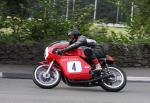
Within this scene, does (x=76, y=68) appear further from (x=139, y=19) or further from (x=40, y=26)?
(x=139, y=19)

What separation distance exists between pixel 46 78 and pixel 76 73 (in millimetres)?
691

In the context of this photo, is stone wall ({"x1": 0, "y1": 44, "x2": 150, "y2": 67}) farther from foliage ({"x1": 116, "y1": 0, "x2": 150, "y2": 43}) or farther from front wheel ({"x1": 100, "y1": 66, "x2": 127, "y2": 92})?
front wheel ({"x1": 100, "y1": 66, "x2": 127, "y2": 92})

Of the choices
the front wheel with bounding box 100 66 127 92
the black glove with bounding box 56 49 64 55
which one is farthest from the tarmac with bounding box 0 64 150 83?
the front wheel with bounding box 100 66 127 92

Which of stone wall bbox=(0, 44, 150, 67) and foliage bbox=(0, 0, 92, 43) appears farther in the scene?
foliage bbox=(0, 0, 92, 43)

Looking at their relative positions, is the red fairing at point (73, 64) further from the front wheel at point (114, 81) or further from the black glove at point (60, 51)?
the front wheel at point (114, 81)

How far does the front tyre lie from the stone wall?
190 inches

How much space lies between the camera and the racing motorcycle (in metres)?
12.5

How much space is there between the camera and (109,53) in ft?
58.9

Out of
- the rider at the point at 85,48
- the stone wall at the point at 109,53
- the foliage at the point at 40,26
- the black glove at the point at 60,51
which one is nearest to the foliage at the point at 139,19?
the stone wall at the point at 109,53

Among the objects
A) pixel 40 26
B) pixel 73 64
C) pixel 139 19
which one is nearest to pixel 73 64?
pixel 73 64

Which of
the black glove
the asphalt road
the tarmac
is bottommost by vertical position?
the tarmac

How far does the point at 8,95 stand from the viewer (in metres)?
11.1

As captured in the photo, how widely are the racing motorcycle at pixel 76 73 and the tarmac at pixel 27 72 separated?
199 cm

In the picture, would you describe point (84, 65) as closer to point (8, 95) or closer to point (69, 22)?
point (8, 95)
